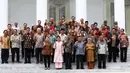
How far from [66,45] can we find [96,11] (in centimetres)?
1124

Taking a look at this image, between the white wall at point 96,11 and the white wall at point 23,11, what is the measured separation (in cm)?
428

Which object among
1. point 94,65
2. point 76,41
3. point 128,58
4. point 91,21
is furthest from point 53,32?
point 91,21

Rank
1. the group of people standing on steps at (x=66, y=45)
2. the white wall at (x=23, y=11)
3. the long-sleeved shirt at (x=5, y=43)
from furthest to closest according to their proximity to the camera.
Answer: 1. the white wall at (x=23, y=11)
2. the long-sleeved shirt at (x=5, y=43)
3. the group of people standing on steps at (x=66, y=45)

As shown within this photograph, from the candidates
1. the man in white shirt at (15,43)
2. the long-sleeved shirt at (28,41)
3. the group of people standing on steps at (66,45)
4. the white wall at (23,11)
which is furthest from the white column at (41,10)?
the long-sleeved shirt at (28,41)

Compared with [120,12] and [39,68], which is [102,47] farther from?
[120,12]

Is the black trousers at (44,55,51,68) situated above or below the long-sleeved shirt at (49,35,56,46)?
below

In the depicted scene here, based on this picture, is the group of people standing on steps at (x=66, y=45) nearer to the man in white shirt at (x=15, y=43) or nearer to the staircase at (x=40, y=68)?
the man in white shirt at (x=15, y=43)

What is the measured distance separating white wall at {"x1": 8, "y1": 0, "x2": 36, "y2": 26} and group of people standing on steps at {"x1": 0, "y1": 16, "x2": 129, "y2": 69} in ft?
30.2

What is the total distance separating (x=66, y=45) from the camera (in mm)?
19719

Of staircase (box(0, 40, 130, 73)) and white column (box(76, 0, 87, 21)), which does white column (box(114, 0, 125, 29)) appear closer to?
white column (box(76, 0, 87, 21))

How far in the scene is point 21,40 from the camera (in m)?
20.5

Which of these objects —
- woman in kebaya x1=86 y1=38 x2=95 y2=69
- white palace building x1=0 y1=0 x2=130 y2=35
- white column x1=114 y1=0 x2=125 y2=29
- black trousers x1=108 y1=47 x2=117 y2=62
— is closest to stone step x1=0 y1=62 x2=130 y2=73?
woman in kebaya x1=86 y1=38 x2=95 y2=69

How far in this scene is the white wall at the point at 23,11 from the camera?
3019 centimetres

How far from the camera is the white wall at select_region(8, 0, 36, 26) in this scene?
99.0 ft
